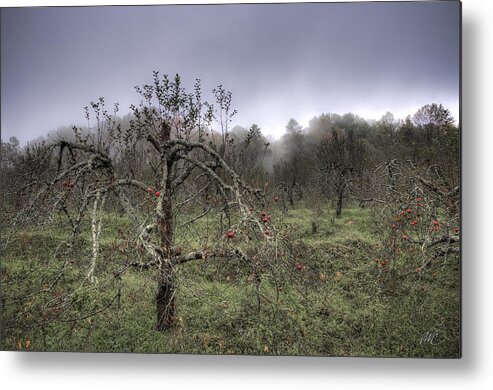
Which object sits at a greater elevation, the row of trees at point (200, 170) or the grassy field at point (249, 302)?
Result: the row of trees at point (200, 170)

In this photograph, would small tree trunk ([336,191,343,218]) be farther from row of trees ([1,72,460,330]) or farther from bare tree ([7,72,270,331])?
bare tree ([7,72,270,331])

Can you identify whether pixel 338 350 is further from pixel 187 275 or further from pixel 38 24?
pixel 38 24

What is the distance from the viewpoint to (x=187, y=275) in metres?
3.32

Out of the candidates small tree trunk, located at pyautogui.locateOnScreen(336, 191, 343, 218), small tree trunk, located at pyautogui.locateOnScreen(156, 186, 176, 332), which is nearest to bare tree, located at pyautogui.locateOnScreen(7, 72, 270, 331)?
small tree trunk, located at pyautogui.locateOnScreen(156, 186, 176, 332)

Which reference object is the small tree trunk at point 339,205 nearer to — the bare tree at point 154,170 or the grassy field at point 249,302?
the grassy field at point 249,302

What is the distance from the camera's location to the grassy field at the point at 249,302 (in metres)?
3.20

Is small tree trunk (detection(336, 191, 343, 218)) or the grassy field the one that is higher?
small tree trunk (detection(336, 191, 343, 218))

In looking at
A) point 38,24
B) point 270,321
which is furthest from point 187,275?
point 38,24

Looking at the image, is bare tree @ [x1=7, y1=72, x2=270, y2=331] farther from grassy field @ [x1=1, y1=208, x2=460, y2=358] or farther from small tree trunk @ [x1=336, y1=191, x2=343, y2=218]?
small tree trunk @ [x1=336, y1=191, x2=343, y2=218]

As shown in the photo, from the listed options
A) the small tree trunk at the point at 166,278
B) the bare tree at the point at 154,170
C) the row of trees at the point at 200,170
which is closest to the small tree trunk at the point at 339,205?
the row of trees at the point at 200,170

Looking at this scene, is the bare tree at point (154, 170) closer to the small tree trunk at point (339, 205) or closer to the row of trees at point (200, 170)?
the row of trees at point (200, 170)

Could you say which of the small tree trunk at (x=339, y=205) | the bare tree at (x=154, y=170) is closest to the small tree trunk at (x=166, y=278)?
the bare tree at (x=154, y=170)

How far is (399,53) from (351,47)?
27 centimetres

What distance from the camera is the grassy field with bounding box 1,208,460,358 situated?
3199mm
